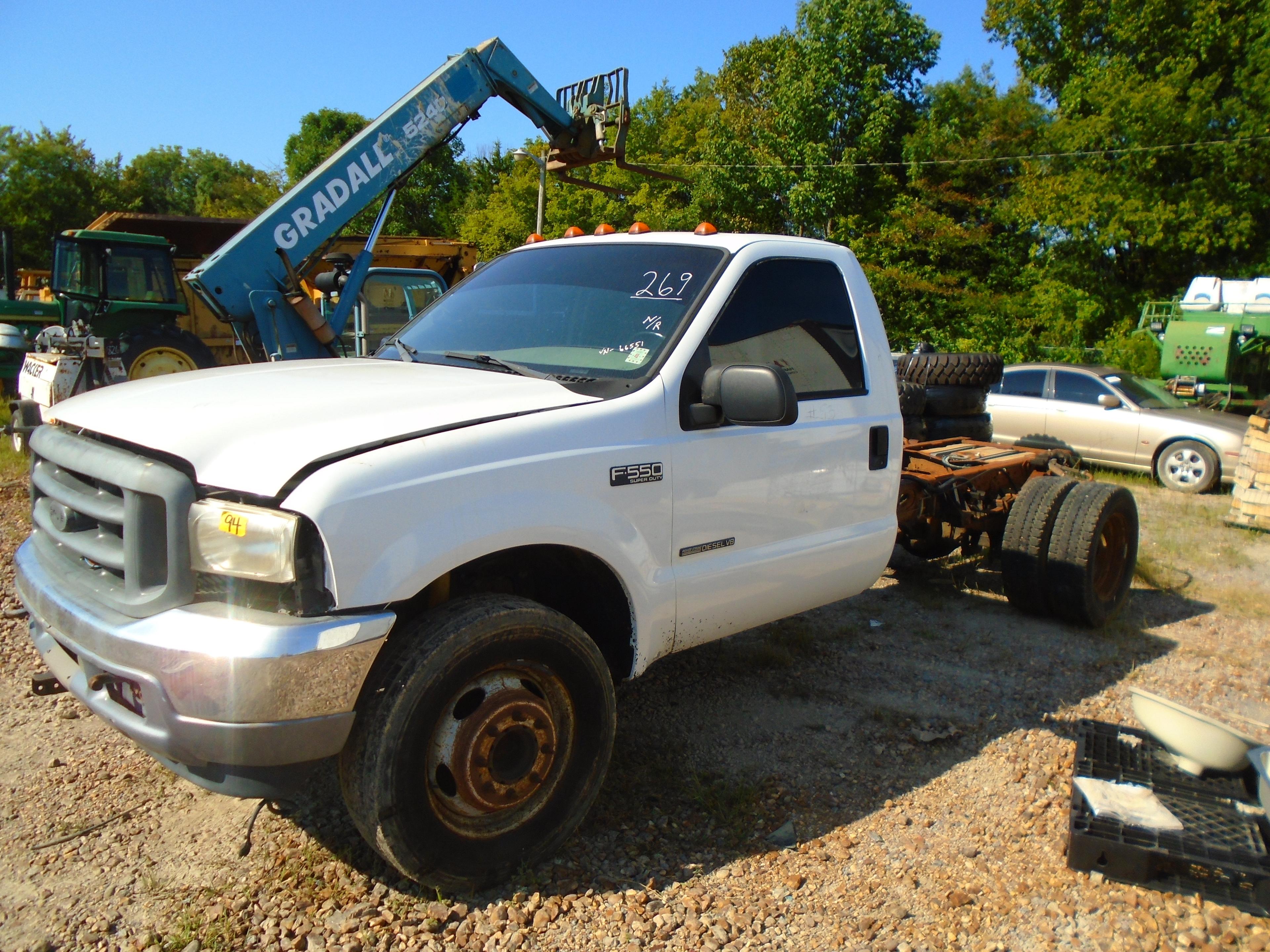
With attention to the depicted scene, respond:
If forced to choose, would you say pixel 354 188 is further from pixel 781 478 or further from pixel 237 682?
pixel 237 682

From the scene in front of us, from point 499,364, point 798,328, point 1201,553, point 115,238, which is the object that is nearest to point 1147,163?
point 1201,553

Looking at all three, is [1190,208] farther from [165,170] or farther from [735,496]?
[165,170]

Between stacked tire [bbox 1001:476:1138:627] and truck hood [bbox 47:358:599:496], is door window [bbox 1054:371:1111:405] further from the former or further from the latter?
truck hood [bbox 47:358:599:496]

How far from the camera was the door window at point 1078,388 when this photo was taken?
1151 cm

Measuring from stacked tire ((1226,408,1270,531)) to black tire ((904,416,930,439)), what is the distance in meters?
3.96

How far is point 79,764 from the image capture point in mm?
3467

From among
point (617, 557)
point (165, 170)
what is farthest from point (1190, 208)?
point (165, 170)

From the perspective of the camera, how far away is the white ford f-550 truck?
2.32 metres

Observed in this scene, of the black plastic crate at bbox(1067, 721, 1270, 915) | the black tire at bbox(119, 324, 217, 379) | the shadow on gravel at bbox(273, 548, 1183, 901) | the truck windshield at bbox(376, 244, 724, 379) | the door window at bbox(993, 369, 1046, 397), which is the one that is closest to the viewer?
the black plastic crate at bbox(1067, 721, 1270, 915)

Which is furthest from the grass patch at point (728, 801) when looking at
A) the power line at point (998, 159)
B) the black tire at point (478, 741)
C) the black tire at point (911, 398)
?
the power line at point (998, 159)

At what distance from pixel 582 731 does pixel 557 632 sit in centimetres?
39

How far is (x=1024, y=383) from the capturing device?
12.1 meters

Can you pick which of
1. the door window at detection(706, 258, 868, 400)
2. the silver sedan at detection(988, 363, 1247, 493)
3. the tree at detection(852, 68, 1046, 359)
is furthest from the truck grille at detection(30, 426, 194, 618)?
the tree at detection(852, 68, 1046, 359)

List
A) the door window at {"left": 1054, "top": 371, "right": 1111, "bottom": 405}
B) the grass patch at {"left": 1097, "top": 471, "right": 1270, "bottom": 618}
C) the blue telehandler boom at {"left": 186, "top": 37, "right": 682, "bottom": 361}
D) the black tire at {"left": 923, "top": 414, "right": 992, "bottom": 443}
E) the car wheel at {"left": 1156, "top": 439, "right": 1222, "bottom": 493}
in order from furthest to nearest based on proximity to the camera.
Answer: the door window at {"left": 1054, "top": 371, "right": 1111, "bottom": 405}
the car wheel at {"left": 1156, "top": 439, "right": 1222, "bottom": 493}
the blue telehandler boom at {"left": 186, "top": 37, "right": 682, "bottom": 361}
the black tire at {"left": 923, "top": 414, "right": 992, "bottom": 443}
the grass patch at {"left": 1097, "top": 471, "right": 1270, "bottom": 618}
